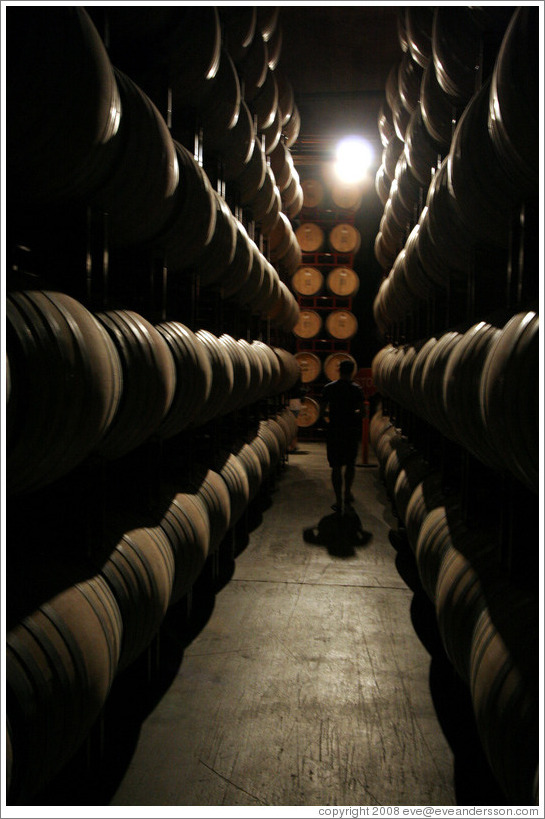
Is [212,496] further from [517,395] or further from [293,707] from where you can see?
[517,395]

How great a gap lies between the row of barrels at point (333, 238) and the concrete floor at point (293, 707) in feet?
30.0

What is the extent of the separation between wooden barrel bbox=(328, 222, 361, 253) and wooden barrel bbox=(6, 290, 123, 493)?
11.4 metres

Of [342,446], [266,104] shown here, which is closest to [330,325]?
[342,446]

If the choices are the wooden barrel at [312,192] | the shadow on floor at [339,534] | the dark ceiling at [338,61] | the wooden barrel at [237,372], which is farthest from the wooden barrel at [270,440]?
the wooden barrel at [312,192]

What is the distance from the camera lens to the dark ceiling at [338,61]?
7.73m

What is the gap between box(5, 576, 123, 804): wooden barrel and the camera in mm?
1599

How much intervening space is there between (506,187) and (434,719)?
2444 millimetres

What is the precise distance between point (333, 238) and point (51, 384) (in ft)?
38.6

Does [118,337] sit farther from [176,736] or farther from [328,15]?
[328,15]

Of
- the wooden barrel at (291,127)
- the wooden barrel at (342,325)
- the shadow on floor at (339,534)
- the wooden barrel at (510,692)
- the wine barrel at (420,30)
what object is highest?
the wooden barrel at (291,127)

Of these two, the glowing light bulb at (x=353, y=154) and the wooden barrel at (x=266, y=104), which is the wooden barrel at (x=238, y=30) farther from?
the glowing light bulb at (x=353, y=154)

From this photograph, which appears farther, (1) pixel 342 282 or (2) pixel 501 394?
(1) pixel 342 282

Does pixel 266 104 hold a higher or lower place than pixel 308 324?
higher

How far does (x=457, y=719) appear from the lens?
110 inches
